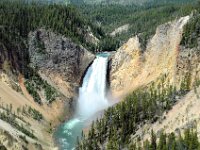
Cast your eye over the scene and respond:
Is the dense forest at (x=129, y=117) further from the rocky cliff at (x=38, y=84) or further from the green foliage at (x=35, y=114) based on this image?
the green foliage at (x=35, y=114)

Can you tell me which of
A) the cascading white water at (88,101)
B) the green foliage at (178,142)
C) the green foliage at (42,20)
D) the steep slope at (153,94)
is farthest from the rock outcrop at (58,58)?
the green foliage at (178,142)

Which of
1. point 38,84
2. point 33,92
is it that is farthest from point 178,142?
point 38,84

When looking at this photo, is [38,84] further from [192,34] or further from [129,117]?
[129,117]

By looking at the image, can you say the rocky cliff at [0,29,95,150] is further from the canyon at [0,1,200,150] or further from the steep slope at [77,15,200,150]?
the steep slope at [77,15,200,150]

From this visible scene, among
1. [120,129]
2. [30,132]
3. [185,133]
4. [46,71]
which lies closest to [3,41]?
[46,71]

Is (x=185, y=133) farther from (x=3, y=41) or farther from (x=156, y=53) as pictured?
(x=3, y=41)

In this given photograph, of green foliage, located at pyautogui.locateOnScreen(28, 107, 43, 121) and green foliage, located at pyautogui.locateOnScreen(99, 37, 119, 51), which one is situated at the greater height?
green foliage, located at pyautogui.locateOnScreen(99, 37, 119, 51)

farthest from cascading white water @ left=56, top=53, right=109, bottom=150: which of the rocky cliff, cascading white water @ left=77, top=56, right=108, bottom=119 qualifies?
the rocky cliff
